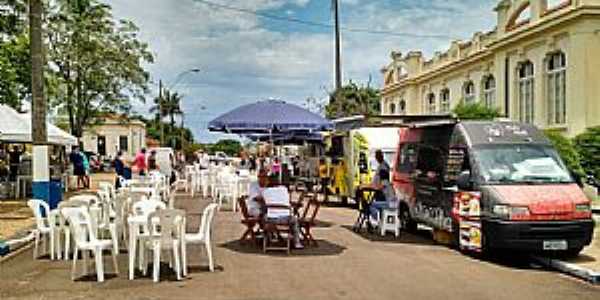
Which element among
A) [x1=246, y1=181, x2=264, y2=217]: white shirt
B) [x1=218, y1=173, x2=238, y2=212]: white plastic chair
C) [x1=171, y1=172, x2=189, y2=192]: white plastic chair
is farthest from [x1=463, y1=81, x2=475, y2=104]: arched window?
[x1=246, y1=181, x2=264, y2=217]: white shirt

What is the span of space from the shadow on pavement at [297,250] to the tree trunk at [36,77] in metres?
6.63

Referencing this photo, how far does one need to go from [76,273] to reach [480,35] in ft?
82.4

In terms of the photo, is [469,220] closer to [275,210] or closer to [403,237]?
[403,237]

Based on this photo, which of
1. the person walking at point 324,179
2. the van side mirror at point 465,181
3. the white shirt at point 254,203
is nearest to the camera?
the van side mirror at point 465,181

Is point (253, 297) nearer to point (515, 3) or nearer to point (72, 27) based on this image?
point (515, 3)

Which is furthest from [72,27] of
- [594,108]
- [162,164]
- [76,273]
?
[76,273]

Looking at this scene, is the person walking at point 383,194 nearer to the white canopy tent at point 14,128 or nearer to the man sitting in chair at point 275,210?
the man sitting in chair at point 275,210

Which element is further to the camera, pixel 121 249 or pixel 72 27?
pixel 72 27

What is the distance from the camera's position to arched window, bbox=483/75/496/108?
31.1 metres

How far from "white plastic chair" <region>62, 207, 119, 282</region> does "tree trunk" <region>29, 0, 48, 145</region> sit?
733 centimetres

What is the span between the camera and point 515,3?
2791 centimetres

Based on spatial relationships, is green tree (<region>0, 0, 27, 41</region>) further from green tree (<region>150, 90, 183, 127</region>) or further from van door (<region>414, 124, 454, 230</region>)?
green tree (<region>150, 90, 183, 127</region>)

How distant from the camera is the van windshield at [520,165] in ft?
42.4

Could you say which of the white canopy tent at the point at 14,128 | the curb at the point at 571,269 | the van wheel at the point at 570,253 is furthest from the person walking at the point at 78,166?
the van wheel at the point at 570,253
